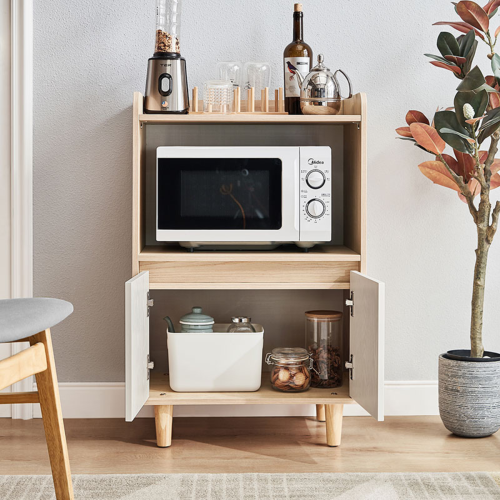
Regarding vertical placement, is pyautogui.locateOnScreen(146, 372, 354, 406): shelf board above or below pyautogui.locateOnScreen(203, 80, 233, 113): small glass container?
below

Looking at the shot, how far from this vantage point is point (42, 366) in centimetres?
121

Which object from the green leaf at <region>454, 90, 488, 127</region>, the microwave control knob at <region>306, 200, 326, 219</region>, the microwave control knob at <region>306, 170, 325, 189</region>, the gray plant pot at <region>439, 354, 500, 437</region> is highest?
the green leaf at <region>454, 90, 488, 127</region>

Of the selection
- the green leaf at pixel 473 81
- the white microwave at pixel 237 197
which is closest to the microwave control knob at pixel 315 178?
the white microwave at pixel 237 197

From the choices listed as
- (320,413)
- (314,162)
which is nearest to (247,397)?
(320,413)

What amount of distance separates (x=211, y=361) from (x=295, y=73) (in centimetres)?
90

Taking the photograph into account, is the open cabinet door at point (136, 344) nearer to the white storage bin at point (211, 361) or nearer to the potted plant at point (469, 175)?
the white storage bin at point (211, 361)

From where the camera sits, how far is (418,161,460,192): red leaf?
1.74m

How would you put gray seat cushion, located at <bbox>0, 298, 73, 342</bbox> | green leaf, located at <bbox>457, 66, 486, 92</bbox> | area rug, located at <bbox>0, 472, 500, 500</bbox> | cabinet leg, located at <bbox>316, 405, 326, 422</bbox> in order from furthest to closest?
cabinet leg, located at <bbox>316, 405, 326, 422</bbox>
green leaf, located at <bbox>457, 66, 486, 92</bbox>
area rug, located at <bbox>0, 472, 500, 500</bbox>
gray seat cushion, located at <bbox>0, 298, 73, 342</bbox>

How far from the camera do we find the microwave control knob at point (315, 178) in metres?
1.68

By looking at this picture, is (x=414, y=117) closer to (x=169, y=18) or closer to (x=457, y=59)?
(x=457, y=59)

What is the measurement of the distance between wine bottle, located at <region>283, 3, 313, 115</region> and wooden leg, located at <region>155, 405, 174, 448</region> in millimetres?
961

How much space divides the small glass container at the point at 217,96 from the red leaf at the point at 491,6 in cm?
77

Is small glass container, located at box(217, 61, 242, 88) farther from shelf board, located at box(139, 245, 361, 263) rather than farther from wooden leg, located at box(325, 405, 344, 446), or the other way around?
wooden leg, located at box(325, 405, 344, 446)

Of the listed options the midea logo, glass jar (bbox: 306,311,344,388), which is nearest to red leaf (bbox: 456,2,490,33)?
the midea logo
